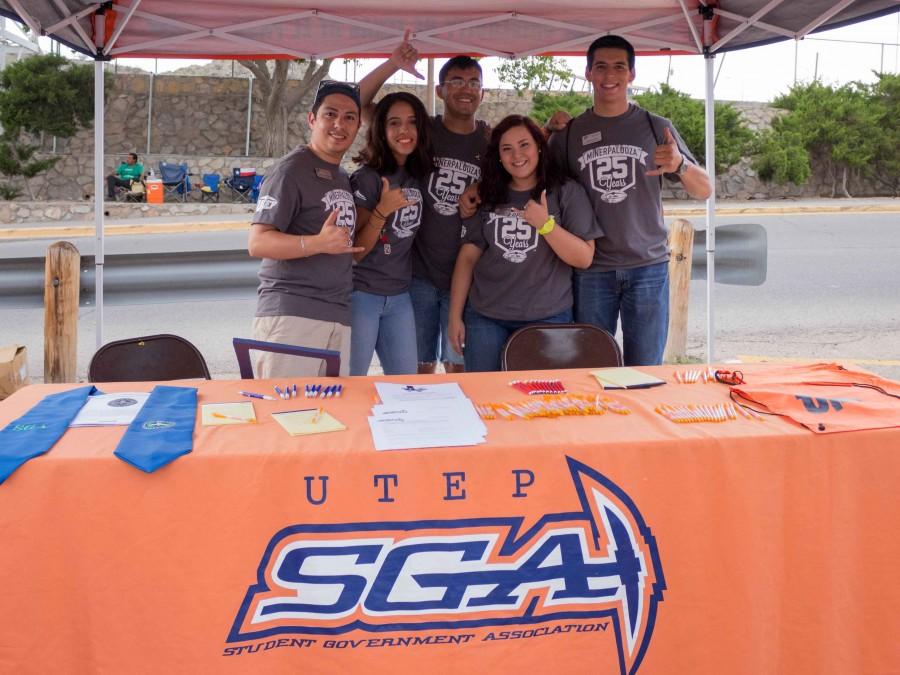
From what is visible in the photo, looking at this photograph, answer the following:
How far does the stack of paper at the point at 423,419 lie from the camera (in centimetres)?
204

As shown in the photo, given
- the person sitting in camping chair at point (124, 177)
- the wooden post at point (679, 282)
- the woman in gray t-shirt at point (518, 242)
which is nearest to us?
the woman in gray t-shirt at point (518, 242)

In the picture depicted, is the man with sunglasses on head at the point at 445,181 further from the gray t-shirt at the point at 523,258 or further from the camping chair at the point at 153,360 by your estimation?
the camping chair at the point at 153,360

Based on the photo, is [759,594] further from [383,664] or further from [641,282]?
[641,282]

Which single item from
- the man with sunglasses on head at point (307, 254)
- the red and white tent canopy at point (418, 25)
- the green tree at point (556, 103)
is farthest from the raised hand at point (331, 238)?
the green tree at point (556, 103)

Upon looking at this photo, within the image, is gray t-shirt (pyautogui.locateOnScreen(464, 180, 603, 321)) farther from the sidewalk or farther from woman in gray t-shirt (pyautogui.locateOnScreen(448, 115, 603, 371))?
the sidewalk

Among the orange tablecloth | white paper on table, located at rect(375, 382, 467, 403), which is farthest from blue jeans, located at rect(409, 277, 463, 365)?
the orange tablecloth

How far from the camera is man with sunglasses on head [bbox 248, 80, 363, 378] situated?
2992 mm

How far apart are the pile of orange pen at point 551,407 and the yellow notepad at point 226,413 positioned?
622 millimetres

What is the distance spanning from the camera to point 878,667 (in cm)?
212

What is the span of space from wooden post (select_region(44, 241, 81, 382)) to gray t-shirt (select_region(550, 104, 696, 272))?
3.06m

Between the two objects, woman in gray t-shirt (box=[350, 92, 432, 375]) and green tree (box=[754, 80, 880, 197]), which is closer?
woman in gray t-shirt (box=[350, 92, 432, 375])

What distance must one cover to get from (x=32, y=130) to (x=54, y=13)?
54.5 ft

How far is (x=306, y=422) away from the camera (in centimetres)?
217

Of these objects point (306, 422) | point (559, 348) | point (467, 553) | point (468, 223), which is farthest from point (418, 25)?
point (467, 553)
